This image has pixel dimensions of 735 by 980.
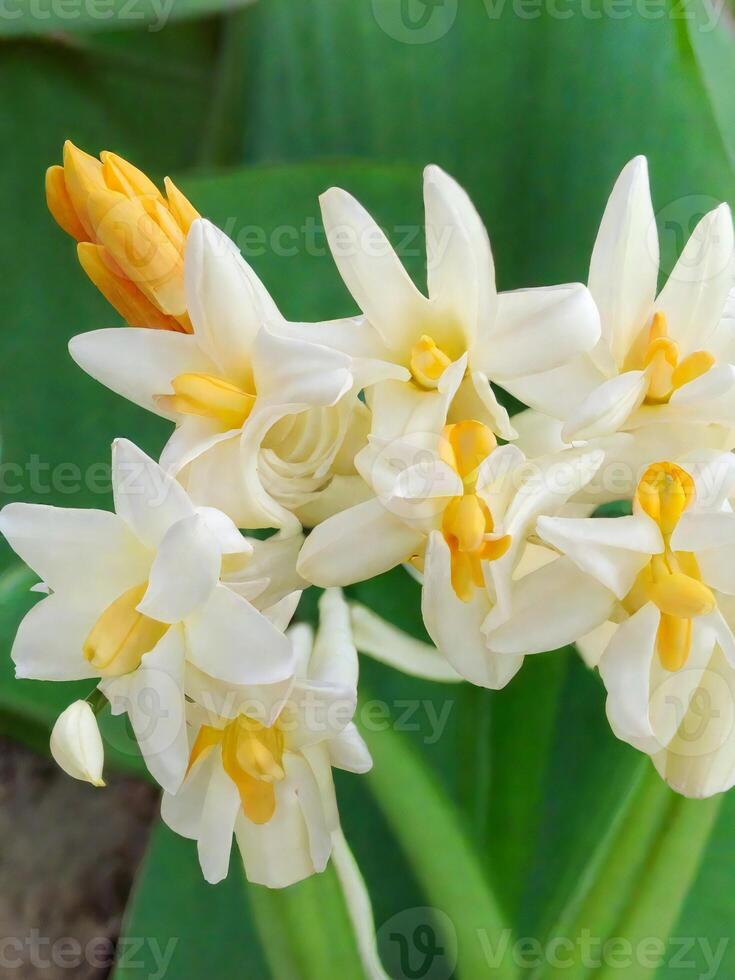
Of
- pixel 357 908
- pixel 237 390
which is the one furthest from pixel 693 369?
pixel 357 908

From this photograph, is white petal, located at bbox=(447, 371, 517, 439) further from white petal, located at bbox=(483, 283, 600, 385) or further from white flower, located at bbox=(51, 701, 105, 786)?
white flower, located at bbox=(51, 701, 105, 786)

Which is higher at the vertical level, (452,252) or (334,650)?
(452,252)

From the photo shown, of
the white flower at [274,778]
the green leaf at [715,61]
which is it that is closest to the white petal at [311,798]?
the white flower at [274,778]

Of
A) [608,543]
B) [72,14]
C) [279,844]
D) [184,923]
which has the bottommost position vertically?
[184,923]

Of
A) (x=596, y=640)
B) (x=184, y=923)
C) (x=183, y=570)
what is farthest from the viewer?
(x=184, y=923)

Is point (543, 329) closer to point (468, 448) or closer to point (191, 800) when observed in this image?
point (468, 448)

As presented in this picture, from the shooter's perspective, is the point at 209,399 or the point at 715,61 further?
the point at 715,61

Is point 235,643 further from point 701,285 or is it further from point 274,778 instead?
point 701,285

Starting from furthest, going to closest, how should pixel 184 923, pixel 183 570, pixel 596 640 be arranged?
pixel 184 923
pixel 596 640
pixel 183 570

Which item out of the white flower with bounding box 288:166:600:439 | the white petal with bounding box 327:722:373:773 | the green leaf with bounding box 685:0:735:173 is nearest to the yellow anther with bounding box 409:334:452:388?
the white flower with bounding box 288:166:600:439
